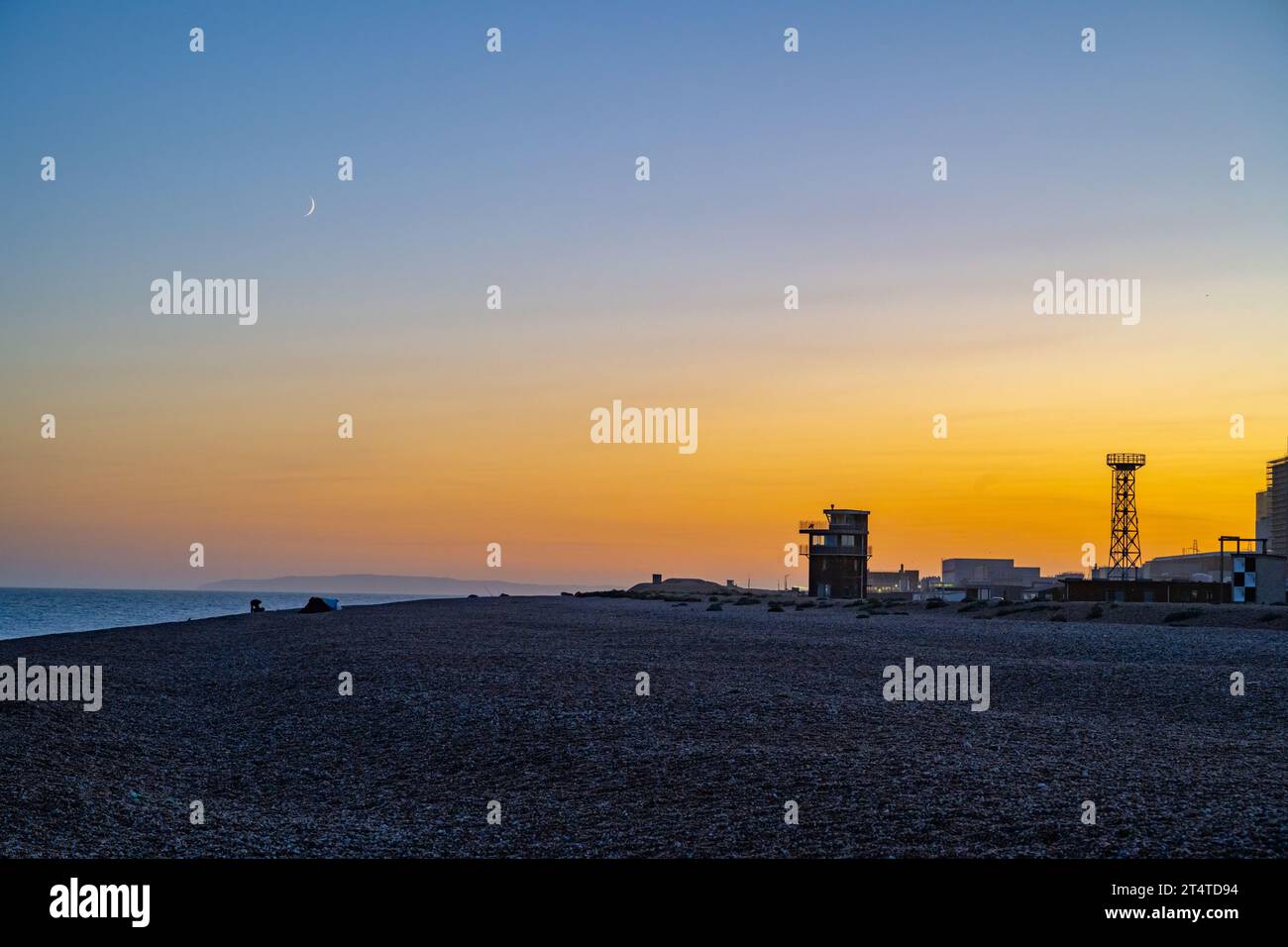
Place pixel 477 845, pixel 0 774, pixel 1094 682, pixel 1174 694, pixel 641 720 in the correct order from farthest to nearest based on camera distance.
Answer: pixel 1094 682, pixel 1174 694, pixel 641 720, pixel 0 774, pixel 477 845

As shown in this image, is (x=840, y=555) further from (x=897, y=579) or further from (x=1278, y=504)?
(x=897, y=579)

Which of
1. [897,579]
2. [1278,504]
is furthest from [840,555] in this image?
[897,579]

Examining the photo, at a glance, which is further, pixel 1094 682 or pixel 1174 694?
pixel 1094 682

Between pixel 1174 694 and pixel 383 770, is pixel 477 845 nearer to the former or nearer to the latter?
pixel 383 770

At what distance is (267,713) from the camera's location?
66.4ft

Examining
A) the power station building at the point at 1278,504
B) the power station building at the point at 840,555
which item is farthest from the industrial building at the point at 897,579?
the power station building at the point at 840,555

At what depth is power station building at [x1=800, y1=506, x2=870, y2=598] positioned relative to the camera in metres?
88.4

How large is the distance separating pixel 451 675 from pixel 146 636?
21451 millimetres

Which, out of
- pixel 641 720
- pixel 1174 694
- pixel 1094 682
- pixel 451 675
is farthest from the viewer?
pixel 451 675

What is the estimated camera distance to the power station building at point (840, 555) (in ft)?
290

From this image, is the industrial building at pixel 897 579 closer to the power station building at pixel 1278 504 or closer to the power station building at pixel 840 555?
the power station building at pixel 1278 504

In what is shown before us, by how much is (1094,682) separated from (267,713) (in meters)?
15.7

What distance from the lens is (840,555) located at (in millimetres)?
88500

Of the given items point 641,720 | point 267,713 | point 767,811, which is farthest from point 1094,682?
point 267,713
